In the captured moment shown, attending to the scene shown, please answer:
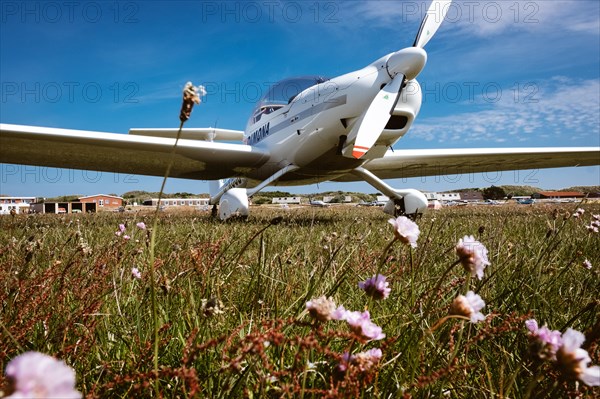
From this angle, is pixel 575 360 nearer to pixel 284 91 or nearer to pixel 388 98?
pixel 388 98

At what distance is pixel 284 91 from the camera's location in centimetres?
897

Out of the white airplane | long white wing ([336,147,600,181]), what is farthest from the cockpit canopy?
long white wing ([336,147,600,181])

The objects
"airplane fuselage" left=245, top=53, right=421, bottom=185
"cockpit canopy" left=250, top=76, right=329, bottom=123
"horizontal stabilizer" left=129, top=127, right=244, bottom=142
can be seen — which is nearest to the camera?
"airplane fuselage" left=245, top=53, right=421, bottom=185

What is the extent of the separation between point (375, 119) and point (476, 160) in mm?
6401

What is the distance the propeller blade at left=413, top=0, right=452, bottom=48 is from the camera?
709cm

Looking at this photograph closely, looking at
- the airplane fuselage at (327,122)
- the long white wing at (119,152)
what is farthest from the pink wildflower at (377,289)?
the long white wing at (119,152)

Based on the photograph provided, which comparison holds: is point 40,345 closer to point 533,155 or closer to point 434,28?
point 434,28

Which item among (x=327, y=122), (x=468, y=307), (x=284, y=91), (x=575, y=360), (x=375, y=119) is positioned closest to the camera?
(x=575, y=360)

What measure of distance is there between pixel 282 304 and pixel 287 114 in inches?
289

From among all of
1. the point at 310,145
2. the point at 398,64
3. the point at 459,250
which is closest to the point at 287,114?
the point at 310,145

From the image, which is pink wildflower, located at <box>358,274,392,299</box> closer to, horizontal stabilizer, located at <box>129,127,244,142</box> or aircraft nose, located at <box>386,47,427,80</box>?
aircraft nose, located at <box>386,47,427,80</box>

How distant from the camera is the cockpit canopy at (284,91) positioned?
851 cm

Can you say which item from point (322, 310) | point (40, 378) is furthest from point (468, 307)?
point (40, 378)

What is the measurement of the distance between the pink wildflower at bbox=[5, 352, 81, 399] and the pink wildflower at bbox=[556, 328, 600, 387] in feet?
1.86
